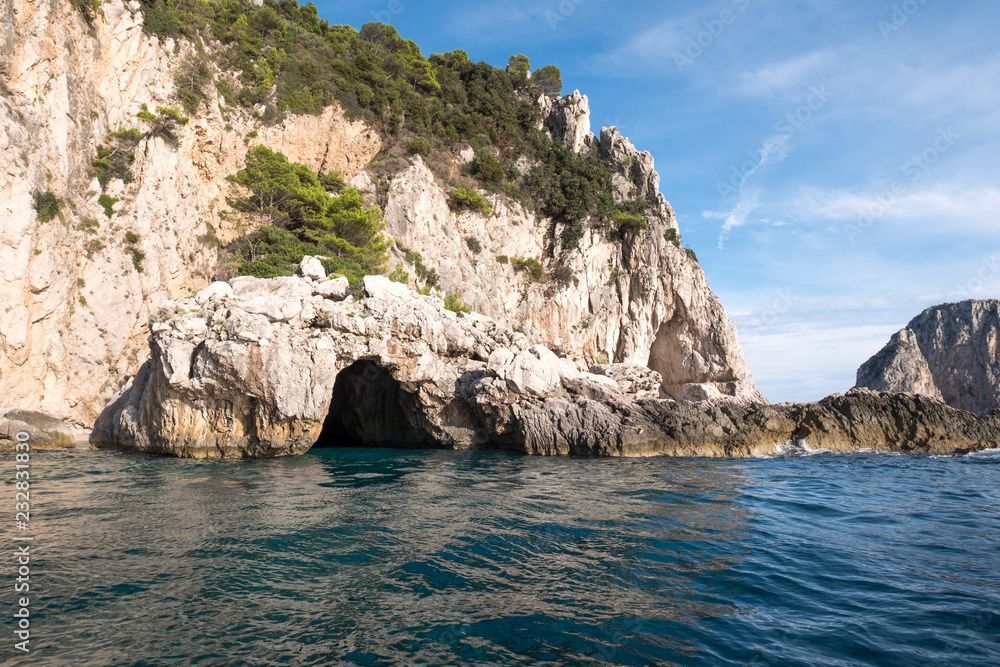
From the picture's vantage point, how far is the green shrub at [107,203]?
73.9 ft

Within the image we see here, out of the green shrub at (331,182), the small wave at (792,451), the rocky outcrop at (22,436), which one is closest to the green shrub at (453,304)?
the green shrub at (331,182)

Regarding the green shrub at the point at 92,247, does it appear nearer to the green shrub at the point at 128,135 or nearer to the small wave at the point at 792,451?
the green shrub at the point at 128,135

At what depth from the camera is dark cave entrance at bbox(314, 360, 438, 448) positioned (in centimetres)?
2041

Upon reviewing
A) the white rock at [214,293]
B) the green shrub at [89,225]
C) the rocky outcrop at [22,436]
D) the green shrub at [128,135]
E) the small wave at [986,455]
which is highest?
the green shrub at [128,135]

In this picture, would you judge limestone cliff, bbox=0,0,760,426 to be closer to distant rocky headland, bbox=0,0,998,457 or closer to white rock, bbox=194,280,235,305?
distant rocky headland, bbox=0,0,998,457

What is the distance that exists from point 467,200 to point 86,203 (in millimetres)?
21476

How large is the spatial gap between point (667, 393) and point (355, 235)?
28386mm

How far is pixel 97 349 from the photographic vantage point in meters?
21.2

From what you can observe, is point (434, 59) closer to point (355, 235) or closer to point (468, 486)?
point (355, 235)

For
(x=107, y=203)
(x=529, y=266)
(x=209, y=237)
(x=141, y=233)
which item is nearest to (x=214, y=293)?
(x=141, y=233)

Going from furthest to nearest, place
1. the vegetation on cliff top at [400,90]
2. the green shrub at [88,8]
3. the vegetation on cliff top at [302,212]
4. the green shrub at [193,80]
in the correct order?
the vegetation on cliff top at [400,90], the vegetation on cliff top at [302,212], the green shrub at [193,80], the green shrub at [88,8]

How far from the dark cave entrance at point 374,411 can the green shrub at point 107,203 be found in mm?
12942

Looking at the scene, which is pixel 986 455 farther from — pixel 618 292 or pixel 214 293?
pixel 214 293

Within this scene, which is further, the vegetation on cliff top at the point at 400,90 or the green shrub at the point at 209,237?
the vegetation on cliff top at the point at 400,90
